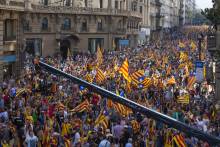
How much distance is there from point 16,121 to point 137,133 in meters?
4.84

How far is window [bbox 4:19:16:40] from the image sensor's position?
36.1 meters

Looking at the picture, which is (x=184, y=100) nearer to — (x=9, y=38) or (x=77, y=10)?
(x=9, y=38)

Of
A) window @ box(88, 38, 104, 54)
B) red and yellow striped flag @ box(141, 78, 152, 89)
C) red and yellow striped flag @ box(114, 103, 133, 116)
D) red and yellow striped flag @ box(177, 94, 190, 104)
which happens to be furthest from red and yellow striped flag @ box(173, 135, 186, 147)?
window @ box(88, 38, 104, 54)

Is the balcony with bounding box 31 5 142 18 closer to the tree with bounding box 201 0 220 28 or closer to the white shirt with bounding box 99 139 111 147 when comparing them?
the tree with bounding box 201 0 220 28

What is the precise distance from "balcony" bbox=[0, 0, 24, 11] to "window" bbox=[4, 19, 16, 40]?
4.23 feet

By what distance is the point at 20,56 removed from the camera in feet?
126

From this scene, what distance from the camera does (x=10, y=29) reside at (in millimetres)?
37094

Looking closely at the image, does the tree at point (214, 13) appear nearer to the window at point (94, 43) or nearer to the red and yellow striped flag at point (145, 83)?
the red and yellow striped flag at point (145, 83)

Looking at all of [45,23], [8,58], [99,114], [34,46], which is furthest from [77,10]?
[99,114]

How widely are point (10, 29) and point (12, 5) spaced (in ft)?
Answer: 9.06

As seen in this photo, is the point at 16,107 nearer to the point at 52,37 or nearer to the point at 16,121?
the point at 16,121

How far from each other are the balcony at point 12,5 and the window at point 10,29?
129 cm

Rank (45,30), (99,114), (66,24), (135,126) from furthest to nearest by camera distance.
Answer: (66,24) < (45,30) < (99,114) < (135,126)

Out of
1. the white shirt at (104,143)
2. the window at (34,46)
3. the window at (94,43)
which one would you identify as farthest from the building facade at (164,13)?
the white shirt at (104,143)
